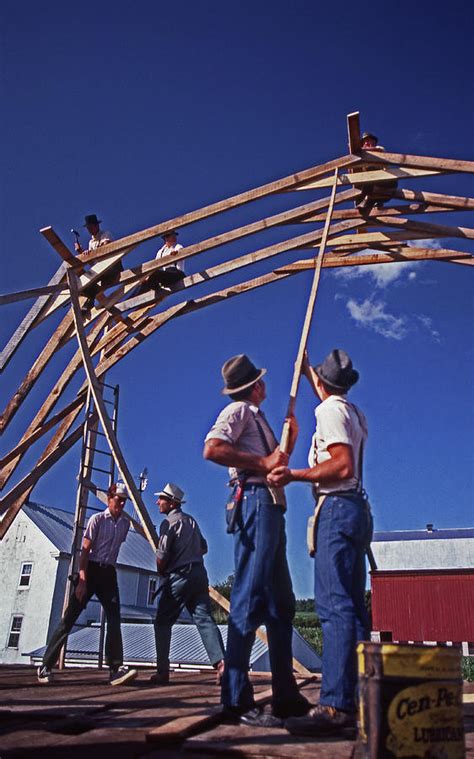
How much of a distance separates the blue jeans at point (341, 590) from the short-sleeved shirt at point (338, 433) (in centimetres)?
8

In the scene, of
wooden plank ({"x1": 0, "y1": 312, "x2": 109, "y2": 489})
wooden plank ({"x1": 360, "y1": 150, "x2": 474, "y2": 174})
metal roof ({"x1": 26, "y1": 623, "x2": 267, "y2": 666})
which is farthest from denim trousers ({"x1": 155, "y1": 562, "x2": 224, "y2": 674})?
metal roof ({"x1": 26, "y1": 623, "x2": 267, "y2": 666})

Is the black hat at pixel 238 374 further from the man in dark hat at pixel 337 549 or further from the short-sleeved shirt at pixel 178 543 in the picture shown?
the short-sleeved shirt at pixel 178 543

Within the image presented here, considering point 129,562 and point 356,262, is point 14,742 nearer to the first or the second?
point 356,262

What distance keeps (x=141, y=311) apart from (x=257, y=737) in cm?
588

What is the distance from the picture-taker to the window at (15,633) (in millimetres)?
23547

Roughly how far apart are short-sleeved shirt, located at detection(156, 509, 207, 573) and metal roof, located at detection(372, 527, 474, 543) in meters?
24.2

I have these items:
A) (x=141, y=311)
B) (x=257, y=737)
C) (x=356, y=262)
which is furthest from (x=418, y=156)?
(x=257, y=737)

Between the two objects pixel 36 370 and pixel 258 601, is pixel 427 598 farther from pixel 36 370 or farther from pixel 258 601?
pixel 258 601

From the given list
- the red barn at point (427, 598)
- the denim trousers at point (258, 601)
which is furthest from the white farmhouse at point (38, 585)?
the denim trousers at point (258, 601)

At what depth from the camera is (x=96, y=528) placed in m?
5.98

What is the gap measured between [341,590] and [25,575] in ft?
79.9

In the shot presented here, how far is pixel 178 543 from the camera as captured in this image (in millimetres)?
5668

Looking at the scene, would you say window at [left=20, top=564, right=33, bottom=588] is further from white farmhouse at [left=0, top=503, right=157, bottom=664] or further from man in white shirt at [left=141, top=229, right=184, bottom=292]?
man in white shirt at [left=141, top=229, right=184, bottom=292]

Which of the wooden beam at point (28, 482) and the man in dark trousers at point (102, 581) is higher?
the wooden beam at point (28, 482)
